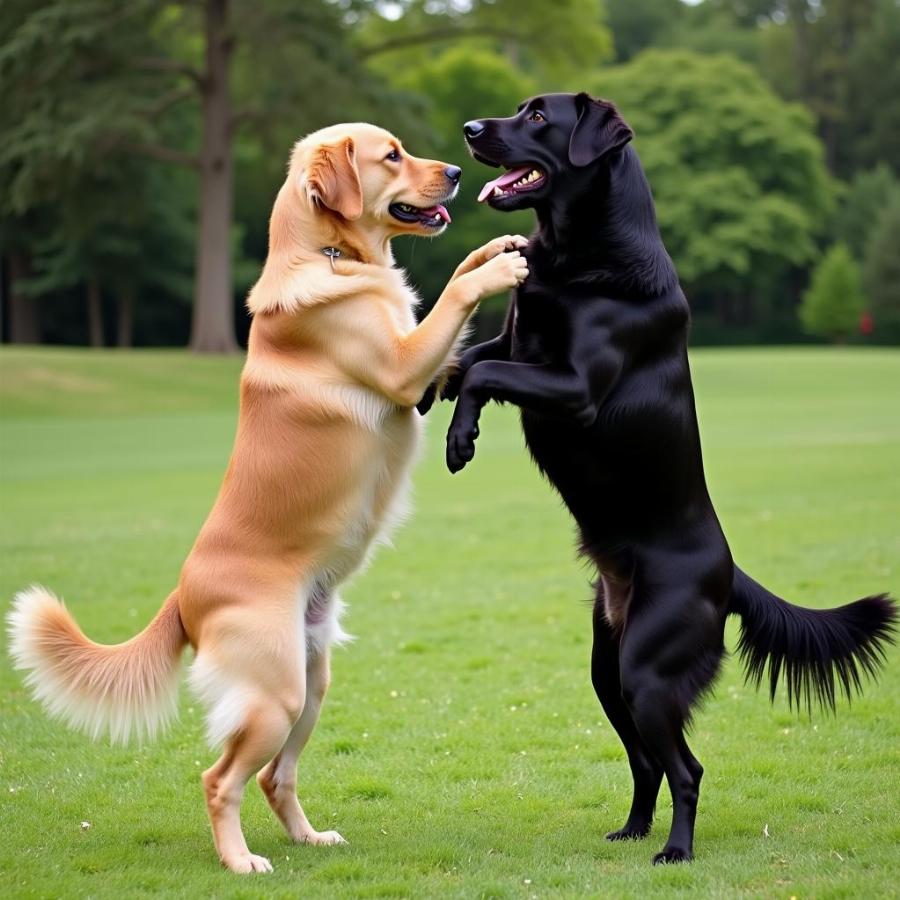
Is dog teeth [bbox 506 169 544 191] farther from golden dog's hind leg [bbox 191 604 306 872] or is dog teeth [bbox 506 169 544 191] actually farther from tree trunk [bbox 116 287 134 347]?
tree trunk [bbox 116 287 134 347]

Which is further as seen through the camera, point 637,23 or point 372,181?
point 637,23

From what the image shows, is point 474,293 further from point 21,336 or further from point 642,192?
point 21,336

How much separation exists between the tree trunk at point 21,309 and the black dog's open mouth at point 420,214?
58599 millimetres

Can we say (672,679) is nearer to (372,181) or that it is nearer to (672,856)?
(672,856)

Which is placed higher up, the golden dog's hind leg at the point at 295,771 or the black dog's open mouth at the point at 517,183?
the black dog's open mouth at the point at 517,183

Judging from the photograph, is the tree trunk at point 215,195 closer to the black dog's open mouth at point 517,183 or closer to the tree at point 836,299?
the black dog's open mouth at point 517,183

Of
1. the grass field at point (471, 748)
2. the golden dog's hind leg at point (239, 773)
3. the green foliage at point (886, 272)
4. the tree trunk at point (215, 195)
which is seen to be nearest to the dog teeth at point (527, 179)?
the golden dog's hind leg at point (239, 773)

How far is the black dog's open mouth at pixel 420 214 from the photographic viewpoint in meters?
5.49

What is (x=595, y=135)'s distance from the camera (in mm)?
5152

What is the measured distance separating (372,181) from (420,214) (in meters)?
0.26

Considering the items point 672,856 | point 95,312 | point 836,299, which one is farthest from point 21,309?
point 672,856

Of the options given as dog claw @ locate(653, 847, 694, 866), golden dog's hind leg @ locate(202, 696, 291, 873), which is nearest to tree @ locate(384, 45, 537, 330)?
golden dog's hind leg @ locate(202, 696, 291, 873)

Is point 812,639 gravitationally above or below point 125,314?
below

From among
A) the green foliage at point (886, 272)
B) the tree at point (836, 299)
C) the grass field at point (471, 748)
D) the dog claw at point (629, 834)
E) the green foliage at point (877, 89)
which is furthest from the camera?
the green foliage at point (877, 89)
